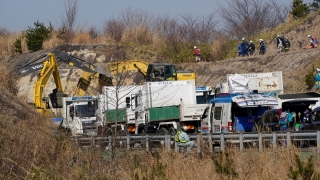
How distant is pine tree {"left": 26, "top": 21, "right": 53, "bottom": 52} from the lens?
63031mm

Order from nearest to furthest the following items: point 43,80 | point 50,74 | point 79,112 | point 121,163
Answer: point 121,163
point 79,112
point 43,80
point 50,74

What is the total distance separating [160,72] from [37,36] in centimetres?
2780

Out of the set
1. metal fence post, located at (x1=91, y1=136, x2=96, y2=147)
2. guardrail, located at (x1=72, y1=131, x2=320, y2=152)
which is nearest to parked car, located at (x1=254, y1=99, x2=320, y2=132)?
guardrail, located at (x1=72, y1=131, x2=320, y2=152)

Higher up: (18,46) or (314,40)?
(18,46)

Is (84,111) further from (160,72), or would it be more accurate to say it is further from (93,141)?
(93,141)

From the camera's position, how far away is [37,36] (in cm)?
6359

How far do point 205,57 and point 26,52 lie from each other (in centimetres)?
1656

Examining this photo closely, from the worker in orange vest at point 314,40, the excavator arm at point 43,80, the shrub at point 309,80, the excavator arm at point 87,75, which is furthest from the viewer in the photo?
the worker in orange vest at point 314,40

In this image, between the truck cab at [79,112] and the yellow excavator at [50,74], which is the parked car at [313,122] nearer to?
the truck cab at [79,112]

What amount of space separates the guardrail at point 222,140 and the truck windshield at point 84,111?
1005 centimetres

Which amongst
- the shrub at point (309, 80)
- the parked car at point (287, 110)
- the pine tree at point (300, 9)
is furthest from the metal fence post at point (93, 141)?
the pine tree at point (300, 9)

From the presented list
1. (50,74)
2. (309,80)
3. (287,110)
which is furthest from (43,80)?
(287,110)

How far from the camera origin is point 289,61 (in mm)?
47562

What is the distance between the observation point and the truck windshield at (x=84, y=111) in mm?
33969
